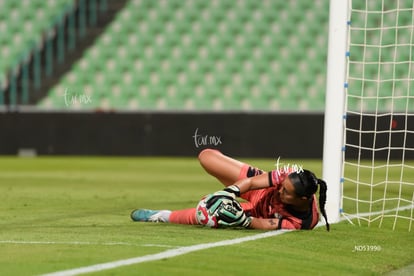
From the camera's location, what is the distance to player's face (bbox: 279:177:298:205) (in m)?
7.87

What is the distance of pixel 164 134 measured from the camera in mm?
22547

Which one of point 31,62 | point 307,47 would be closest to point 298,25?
point 307,47

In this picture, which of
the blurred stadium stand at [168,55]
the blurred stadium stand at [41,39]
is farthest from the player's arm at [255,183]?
the blurred stadium stand at [41,39]

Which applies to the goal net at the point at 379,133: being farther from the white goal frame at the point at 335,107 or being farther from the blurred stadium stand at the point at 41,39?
the blurred stadium stand at the point at 41,39

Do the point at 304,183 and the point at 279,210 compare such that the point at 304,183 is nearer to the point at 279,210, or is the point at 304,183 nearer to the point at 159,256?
the point at 279,210

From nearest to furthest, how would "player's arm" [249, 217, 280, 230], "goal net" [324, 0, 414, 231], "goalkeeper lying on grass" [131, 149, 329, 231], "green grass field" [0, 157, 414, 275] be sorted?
"green grass field" [0, 157, 414, 275], "goalkeeper lying on grass" [131, 149, 329, 231], "player's arm" [249, 217, 280, 230], "goal net" [324, 0, 414, 231]

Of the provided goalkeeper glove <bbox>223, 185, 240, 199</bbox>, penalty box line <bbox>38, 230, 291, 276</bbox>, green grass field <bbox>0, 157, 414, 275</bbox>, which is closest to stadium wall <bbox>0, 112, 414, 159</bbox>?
green grass field <bbox>0, 157, 414, 275</bbox>

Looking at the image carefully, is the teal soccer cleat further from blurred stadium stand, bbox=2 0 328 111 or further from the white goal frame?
blurred stadium stand, bbox=2 0 328 111

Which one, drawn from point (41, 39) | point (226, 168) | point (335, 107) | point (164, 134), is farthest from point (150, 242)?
point (41, 39)

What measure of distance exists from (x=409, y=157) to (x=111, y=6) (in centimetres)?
935

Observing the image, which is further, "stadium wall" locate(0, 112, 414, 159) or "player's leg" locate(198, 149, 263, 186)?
"stadium wall" locate(0, 112, 414, 159)

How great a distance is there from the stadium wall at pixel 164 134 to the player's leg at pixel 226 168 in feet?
42.6

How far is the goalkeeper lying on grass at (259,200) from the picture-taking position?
7.92 meters

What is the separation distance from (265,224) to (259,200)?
0.25m
